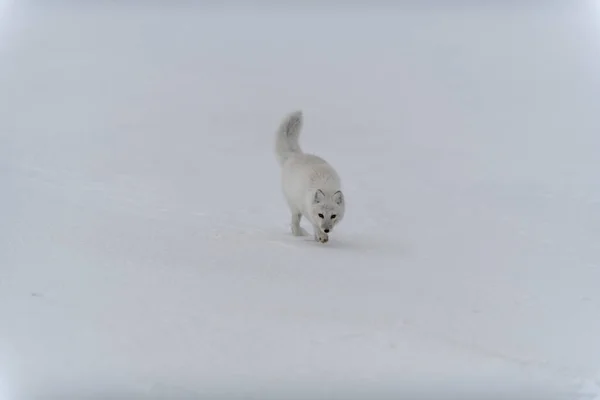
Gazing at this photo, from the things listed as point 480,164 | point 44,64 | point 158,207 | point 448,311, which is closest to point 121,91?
point 44,64

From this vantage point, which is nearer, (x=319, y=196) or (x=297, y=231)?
(x=319, y=196)

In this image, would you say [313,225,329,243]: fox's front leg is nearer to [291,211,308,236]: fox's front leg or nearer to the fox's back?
the fox's back

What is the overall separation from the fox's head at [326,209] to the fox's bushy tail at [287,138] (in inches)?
43.9

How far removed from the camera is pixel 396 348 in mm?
3869

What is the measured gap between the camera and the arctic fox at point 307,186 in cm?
613

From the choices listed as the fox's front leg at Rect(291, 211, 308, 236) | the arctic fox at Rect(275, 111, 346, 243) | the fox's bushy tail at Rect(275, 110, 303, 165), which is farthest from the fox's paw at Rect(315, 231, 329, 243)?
the fox's bushy tail at Rect(275, 110, 303, 165)

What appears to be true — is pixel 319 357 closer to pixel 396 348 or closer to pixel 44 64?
pixel 396 348

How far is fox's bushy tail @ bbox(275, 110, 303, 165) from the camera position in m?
7.17

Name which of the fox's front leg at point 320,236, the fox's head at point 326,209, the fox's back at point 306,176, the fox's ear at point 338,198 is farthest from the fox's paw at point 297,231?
the fox's ear at point 338,198

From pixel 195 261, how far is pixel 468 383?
7.39 feet

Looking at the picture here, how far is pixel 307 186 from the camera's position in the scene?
20.8 ft

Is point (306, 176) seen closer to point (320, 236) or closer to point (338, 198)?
point (338, 198)

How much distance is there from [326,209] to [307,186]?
335 mm

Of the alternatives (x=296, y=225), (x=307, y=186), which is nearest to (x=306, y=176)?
(x=307, y=186)
